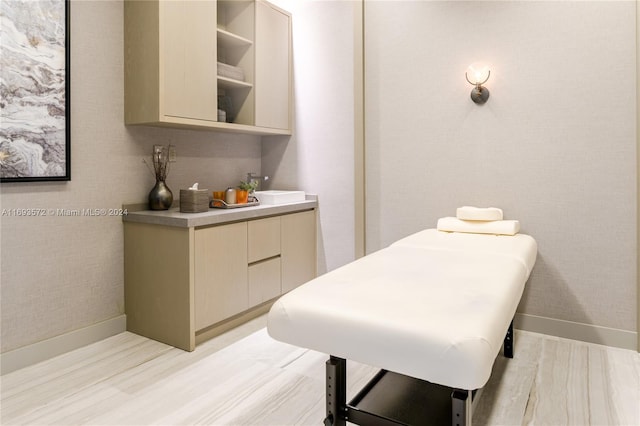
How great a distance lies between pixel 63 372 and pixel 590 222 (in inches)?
111

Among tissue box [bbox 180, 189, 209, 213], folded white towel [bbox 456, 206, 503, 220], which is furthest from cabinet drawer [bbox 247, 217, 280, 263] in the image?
folded white towel [bbox 456, 206, 503, 220]

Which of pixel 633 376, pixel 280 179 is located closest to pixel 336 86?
pixel 280 179

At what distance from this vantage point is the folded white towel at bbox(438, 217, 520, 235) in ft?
7.82

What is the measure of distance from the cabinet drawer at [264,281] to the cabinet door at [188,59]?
38.9 inches

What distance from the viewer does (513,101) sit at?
8.42ft

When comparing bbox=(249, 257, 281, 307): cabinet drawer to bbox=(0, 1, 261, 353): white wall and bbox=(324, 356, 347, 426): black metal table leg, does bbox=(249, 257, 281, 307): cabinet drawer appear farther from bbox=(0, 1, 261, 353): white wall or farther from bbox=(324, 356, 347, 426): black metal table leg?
bbox=(324, 356, 347, 426): black metal table leg

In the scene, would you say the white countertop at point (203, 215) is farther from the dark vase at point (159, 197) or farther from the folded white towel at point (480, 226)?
the folded white towel at point (480, 226)

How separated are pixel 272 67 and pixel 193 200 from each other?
4.11 ft

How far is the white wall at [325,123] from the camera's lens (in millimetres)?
3121

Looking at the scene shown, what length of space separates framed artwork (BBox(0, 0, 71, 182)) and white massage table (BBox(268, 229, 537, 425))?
1.58m

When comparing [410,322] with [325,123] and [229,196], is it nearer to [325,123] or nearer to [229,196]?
[229,196]

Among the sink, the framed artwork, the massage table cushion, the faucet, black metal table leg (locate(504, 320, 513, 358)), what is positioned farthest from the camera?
the faucet

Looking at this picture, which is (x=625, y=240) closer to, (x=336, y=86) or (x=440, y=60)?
(x=440, y=60)

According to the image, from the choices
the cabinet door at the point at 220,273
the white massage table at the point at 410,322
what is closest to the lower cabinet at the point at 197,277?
the cabinet door at the point at 220,273
